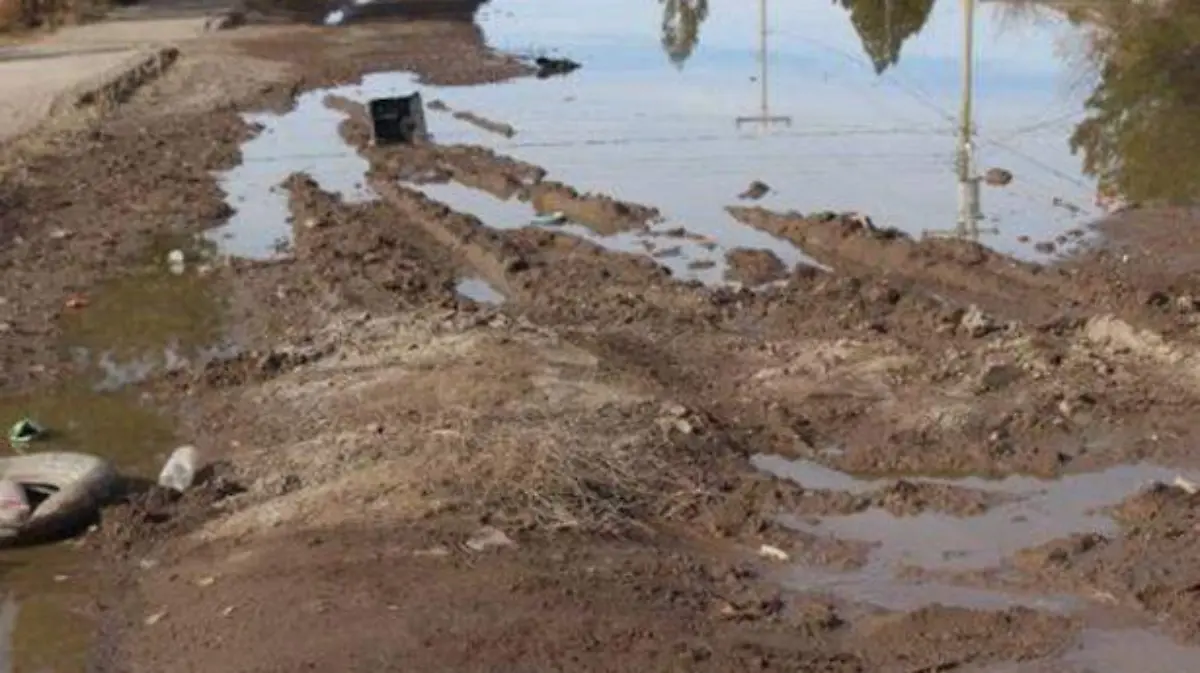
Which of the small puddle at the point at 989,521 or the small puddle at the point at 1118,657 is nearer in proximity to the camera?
the small puddle at the point at 1118,657

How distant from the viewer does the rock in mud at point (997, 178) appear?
17984mm

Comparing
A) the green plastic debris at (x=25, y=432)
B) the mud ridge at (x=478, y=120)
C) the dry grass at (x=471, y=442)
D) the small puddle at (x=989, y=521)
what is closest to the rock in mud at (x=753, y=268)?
the dry grass at (x=471, y=442)

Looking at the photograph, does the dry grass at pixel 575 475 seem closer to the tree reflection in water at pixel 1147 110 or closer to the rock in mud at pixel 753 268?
the rock in mud at pixel 753 268

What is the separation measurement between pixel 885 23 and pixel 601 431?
22.7 metres

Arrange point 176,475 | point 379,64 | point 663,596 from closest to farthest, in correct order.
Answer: point 663,596 < point 176,475 < point 379,64

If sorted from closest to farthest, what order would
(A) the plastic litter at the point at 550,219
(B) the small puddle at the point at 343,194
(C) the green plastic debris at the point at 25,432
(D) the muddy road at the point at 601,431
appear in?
1. (D) the muddy road at the point at 601,431
2. (C) the green plastic debris at the point at 25,432
3. (B) the small puddle at the point at 343,194
4. (A) the plastic litter at the point at 550,219

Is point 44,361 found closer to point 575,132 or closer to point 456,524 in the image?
point 456,524

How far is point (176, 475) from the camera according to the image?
10297 millimetres

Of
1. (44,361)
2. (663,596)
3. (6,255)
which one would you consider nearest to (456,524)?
(663,596)

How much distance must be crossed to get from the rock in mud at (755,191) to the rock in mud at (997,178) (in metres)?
2.28

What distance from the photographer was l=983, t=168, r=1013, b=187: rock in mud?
17984 millimetres

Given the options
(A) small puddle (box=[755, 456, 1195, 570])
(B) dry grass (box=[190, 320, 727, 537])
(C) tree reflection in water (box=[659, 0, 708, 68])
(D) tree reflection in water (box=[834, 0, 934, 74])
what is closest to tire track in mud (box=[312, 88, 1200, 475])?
(A) small puddle (box=[755, 456, 1195, 570])

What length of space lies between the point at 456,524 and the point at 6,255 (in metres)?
9.00

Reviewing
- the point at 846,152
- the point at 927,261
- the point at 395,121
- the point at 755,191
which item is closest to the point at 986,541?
the point at 927,261
